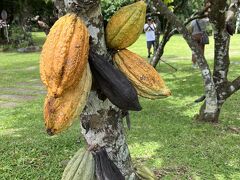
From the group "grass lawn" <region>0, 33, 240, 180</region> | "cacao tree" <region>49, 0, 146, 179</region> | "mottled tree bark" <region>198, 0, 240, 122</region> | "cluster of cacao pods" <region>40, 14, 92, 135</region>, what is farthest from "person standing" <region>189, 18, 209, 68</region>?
"cluster of cacao pods" <region>40, 14, 92, 135</region>

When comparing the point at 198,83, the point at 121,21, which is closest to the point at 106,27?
the point at 121,21

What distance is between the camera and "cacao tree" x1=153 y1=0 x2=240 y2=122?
4.54 meters

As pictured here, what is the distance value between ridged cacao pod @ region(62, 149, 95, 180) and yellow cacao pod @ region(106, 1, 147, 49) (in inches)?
17.3

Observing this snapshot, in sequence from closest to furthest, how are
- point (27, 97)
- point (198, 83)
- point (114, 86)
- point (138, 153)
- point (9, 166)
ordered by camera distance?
point (114, 86)
point (9, 166)
point (138, 153)
point (27, 97)
point (198, 83)

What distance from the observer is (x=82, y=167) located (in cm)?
150

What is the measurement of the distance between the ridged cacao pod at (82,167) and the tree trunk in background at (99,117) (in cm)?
6

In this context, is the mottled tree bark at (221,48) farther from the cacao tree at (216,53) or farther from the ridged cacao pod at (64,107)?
the ridged cacao pod at (64,107)

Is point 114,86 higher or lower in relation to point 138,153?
higher

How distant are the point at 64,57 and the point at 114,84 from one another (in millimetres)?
207

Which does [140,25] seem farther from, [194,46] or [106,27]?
[194,46]

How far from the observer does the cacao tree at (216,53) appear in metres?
4.54

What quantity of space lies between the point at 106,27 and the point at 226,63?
12.4ft

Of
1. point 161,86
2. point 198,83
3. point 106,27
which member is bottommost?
point 198,83

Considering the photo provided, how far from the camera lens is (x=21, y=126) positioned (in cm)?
562
